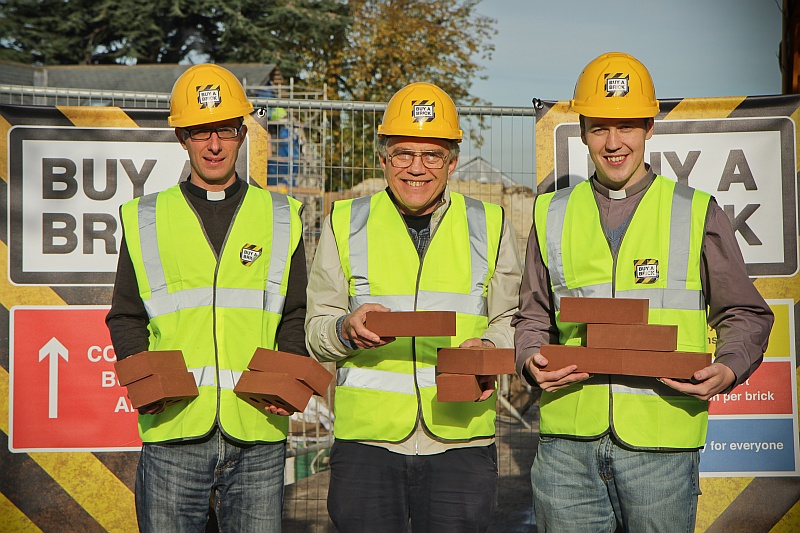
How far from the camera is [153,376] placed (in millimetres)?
3564

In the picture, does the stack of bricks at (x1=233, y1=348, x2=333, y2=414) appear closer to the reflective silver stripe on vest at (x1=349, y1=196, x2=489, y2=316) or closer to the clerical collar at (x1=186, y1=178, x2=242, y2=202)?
the reflective silver stripe on vest at (x1=349, y1=196, x2=489, y2=316)

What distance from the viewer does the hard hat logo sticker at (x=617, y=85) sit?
364 cm

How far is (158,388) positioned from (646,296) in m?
2.04

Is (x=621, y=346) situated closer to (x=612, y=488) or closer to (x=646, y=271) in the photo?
(x=646, y=271)

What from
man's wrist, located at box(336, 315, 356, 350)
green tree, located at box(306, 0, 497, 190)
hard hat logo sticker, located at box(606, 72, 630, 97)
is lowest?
man's wrist, located at box(336, 315, 356, 350)

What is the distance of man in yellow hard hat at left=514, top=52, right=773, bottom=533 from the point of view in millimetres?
3439

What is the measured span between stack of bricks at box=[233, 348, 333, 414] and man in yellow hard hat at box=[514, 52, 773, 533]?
88cm

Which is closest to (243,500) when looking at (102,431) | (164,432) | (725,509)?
(164,432)

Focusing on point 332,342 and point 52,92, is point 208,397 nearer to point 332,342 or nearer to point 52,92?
point 332,342

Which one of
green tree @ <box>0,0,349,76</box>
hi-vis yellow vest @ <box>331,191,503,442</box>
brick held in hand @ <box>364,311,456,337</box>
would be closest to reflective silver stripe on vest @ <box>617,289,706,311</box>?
hi-vis yellow vest @ <box>331,191,503,442</box>

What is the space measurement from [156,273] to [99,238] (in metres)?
1.83

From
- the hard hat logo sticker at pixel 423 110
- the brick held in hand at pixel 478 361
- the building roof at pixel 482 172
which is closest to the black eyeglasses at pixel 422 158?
the hard hat logo sticker at pixel 423 110

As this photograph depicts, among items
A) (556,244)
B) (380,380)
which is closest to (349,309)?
(380,380)

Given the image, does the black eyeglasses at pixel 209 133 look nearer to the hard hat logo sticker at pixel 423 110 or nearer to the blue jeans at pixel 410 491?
the hard hat logo sticker at pixel 423 110
